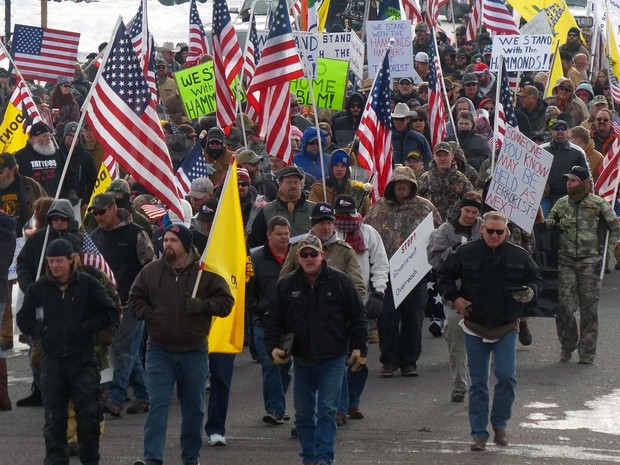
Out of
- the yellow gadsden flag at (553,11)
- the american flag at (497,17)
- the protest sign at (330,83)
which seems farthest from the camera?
the yellow gadsden flag at (553,11)

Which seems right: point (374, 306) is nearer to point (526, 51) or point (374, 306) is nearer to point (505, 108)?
point (505, 108)

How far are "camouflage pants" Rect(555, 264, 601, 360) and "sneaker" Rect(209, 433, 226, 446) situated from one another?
14.8 feet

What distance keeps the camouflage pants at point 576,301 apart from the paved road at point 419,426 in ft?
0.80

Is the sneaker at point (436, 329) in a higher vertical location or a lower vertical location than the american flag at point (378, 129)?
lower

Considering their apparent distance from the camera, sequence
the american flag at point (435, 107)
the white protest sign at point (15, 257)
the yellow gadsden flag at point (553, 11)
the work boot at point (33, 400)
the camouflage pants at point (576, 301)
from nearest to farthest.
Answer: the work boot at point (33, 400)
the white protest sign at point (15, 257)
the camouflage pants at point (576, 301)
the american flag at point (435, 107)
the yellow gadsden flag at point (553, 11)

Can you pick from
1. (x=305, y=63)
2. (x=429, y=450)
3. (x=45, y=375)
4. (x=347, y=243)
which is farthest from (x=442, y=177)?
(x=45, y=375)

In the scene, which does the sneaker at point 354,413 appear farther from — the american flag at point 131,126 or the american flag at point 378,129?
the american flag at point 378,129

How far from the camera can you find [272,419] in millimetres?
11930

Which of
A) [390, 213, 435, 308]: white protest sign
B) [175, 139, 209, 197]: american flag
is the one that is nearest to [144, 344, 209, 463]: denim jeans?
[390, 213, 435, 308]: white protest sign

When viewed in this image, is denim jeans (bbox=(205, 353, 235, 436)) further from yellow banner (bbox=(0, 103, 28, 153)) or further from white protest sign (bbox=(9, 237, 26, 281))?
yellow banner (bbox=(0, 103, 28, 153))

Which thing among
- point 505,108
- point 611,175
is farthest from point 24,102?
point 611,175

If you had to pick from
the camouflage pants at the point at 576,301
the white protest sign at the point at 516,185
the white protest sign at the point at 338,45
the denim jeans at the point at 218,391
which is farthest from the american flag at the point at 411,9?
the denim jeans at the point at 218,391

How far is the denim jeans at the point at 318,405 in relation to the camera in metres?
10.3

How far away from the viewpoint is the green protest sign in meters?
19.9
